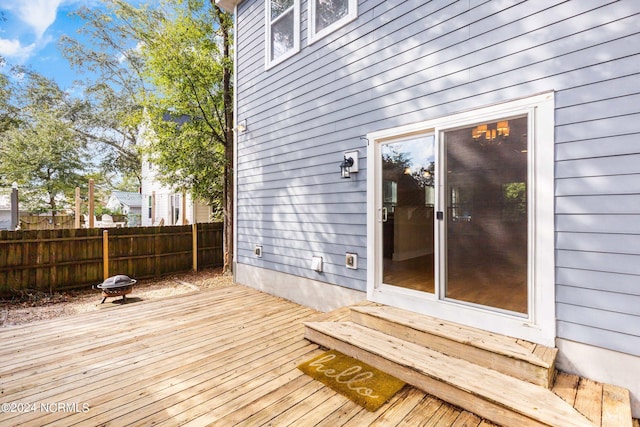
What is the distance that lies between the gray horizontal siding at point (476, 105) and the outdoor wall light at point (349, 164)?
0.09 meters

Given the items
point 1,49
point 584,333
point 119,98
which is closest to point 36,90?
point 119,98

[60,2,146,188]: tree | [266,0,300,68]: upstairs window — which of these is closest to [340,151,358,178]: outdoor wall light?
[266,0,300,68]: upstairs window

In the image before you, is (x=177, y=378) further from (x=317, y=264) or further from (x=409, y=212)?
(x=409, y=212)

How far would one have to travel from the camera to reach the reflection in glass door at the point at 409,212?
10.0 feet

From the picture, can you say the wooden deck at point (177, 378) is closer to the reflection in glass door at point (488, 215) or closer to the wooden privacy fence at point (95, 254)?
the reflection in glass door at point (488, 215)

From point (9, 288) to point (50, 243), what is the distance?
1014 mm

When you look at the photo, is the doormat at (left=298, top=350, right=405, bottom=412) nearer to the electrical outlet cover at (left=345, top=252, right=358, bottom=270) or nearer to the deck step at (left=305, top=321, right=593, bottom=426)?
the deck step at (left=305, top=321, right=593, bottom=426)

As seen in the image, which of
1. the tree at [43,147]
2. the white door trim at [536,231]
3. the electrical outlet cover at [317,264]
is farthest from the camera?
the tree at [43,147]

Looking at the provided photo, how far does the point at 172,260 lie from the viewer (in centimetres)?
783

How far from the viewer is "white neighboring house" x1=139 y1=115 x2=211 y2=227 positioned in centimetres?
1198

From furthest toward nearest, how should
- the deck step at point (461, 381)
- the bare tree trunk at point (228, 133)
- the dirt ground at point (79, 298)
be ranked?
the bare tree trunk at point (228, 133), the dirt ground at point (79, 298), the deck step at point (461, 381)

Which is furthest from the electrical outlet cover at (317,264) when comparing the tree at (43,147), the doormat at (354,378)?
the tree at (43,147)

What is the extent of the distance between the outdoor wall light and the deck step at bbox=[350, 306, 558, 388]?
172 cm

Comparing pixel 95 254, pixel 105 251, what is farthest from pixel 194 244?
pixel 95 254
